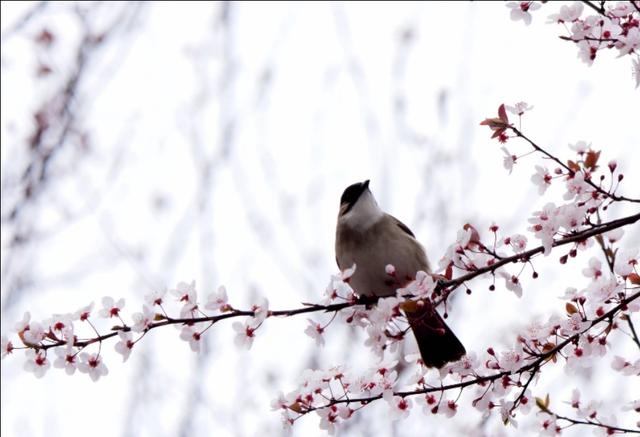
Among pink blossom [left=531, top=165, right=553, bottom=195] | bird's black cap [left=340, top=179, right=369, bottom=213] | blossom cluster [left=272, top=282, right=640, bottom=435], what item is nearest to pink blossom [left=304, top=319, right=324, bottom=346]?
blossom cluster [left=272, top=282, right=640, bottom=435]

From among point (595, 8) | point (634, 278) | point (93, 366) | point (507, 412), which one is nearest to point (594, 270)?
point (634, 278)

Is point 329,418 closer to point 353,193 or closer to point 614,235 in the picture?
point 614,235

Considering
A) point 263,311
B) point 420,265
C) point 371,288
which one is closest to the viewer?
point 263,311

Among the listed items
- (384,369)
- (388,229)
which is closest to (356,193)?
(388,229)

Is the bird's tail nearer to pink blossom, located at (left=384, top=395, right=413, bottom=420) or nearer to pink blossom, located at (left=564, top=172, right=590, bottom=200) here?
pink blossom, located at (left=384, top=395, right=413, bottom=420)

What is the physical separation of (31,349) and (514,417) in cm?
195

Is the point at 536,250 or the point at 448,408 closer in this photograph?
the point at 536,250

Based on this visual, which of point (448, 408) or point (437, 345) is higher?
point (437, 345)

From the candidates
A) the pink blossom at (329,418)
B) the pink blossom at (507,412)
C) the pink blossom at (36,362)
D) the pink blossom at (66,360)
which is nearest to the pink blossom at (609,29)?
the pink blossom at (507,412)

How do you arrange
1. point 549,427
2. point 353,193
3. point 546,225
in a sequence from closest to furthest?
point 546,225 → point 549,427 → point 353,193

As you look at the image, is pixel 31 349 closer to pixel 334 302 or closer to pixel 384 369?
pixel 334 302

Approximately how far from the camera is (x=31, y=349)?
302 cm

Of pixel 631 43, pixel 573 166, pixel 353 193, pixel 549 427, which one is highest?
pixel 353 193

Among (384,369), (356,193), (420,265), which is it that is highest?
(356,193)
